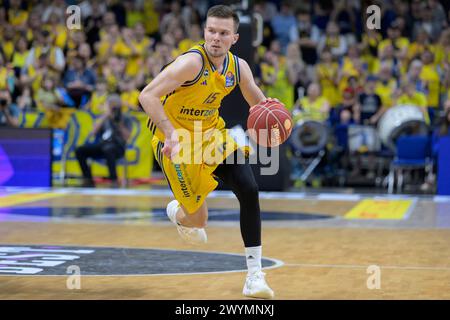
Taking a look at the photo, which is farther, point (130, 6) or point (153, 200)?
point (130, 6)

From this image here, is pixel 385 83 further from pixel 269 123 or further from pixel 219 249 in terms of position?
pixel 269 123

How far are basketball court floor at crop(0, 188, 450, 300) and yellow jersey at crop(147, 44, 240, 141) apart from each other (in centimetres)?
132

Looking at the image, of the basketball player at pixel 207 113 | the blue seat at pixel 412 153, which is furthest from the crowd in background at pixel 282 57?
the basketball player at pixel 207 113

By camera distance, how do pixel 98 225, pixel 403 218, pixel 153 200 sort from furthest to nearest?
1. pixel 153 200
2. pixel 403 218
3. pixel 98 225

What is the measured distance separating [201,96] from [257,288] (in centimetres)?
159

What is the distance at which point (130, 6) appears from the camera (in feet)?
74.0

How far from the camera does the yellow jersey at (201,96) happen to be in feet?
23.8

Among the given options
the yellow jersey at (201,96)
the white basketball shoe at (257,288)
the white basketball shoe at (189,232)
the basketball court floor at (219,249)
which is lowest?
the basketball court floor at (219,249)

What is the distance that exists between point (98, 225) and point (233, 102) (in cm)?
502

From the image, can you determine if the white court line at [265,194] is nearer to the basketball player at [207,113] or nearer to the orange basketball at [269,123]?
the basketball player at [207,113]

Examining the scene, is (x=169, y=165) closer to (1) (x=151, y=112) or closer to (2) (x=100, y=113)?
(1) (x=151, y=112)

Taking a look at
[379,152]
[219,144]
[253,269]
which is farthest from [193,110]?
[379,152]

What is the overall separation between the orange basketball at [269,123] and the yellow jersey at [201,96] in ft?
1.13

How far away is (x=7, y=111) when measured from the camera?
62.6 ft
